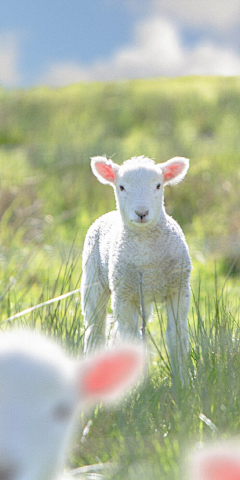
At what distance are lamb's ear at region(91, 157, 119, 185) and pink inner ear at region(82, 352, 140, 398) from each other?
1.76 m

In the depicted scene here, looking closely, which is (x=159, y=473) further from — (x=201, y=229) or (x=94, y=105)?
(x=94, y=105)

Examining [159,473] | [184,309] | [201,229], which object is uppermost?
[201,229]

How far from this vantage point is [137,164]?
2.42 meters

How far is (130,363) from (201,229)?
702 cm

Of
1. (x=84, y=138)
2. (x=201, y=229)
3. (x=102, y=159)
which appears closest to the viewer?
(x=102, y=159)

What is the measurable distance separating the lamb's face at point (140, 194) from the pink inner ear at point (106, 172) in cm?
9

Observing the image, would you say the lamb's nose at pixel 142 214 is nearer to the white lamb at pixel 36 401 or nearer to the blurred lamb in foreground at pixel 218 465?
the white lamb at pixel 36 401

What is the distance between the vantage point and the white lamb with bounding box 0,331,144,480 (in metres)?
0.76

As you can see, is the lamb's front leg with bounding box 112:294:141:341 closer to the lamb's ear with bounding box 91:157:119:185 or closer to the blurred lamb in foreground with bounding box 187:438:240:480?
the lamb's ear with bounding box 91:157:119:185

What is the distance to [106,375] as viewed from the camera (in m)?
0.86

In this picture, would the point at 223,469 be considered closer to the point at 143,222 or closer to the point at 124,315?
the point at 143,222

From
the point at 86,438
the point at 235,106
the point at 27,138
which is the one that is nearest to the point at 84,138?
the point at 27,138

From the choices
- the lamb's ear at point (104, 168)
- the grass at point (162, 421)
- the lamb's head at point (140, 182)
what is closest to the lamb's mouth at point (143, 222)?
the lamb's head at point (140, 182)

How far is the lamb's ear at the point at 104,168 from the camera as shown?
253 centimetres
